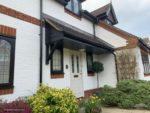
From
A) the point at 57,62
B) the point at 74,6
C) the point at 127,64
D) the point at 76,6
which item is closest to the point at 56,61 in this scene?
the point at 57,62

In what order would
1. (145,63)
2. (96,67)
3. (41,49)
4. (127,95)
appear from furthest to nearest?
1. (145,63)
2. (96,67)
3. (127,95)
4. (41,49)

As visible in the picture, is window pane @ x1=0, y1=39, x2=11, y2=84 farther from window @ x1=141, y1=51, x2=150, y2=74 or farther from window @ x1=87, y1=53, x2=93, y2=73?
window @ x1=141, y1=51, x2=150, y2=74

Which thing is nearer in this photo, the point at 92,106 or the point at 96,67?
the point at 92,106

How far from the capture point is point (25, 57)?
663 centimetres

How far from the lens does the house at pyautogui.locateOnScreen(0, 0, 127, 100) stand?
6.02 metres

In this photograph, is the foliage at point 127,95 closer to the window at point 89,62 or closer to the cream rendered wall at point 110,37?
the window at point 89,62

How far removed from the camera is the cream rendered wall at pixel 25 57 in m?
6.17

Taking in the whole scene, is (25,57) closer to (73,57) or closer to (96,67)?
(73,57)

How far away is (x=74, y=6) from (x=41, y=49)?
5267 millimetres

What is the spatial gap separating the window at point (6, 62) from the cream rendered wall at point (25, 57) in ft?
0.71

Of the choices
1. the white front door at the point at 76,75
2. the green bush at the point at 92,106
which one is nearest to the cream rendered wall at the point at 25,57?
the green bush at the point at 92,106

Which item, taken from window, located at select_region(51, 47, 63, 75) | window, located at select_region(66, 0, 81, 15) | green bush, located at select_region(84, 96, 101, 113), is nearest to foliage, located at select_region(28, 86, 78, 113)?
green bush, located at select_region(84, 96, 101, 113)

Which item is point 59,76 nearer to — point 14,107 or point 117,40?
point 14,107

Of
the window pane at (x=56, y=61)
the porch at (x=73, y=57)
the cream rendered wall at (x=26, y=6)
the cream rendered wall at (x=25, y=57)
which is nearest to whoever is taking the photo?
the cream rendered wall at (x=25, y=57)
